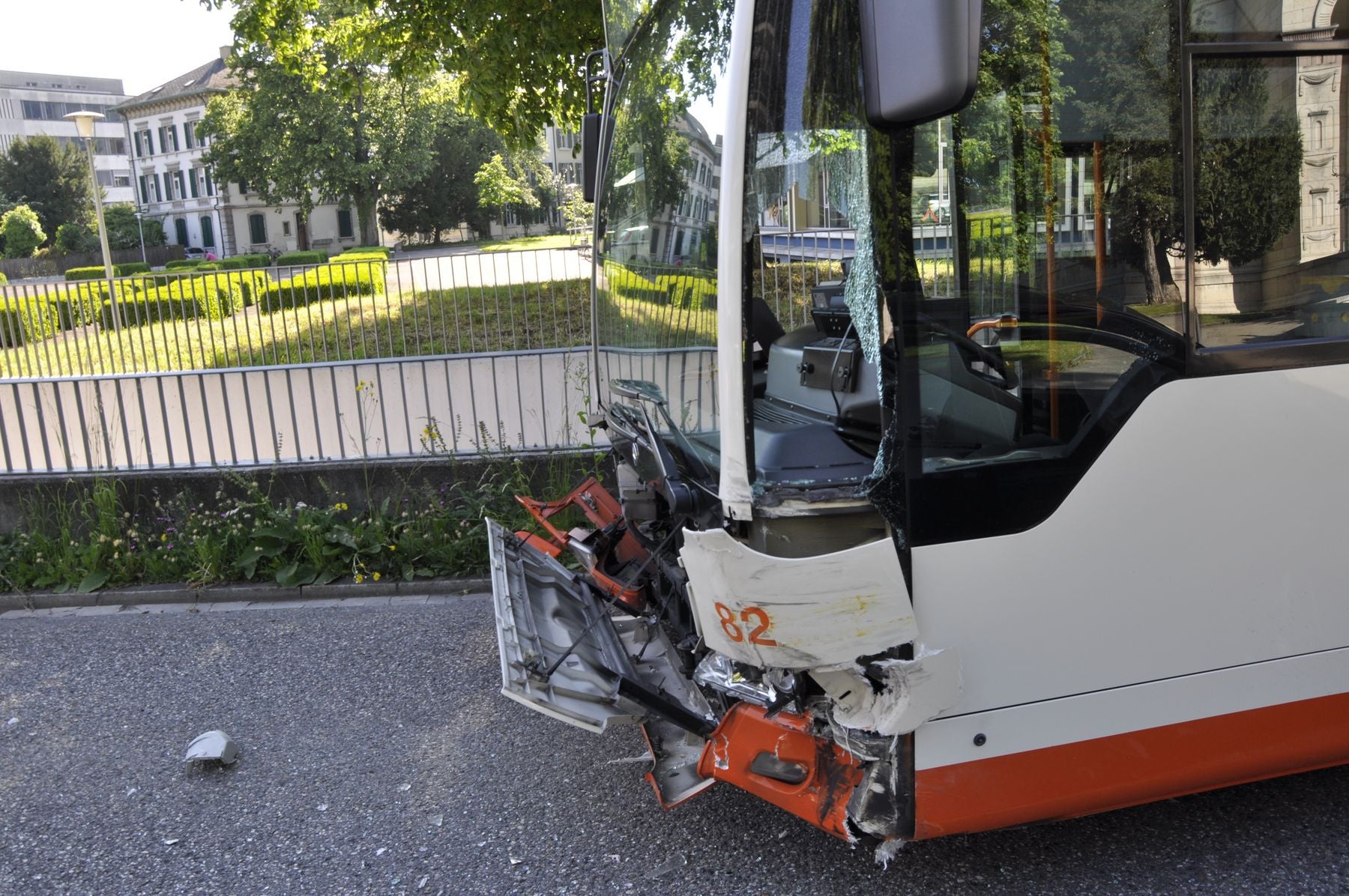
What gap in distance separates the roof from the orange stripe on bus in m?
77.6

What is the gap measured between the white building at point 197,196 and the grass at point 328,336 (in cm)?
6460

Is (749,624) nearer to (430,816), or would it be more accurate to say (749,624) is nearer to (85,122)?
(430,816)

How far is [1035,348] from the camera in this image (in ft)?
8.50

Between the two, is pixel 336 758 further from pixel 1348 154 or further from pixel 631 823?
pixel 1348 154

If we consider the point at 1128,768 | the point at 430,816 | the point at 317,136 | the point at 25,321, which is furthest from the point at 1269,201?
the point at 317,136

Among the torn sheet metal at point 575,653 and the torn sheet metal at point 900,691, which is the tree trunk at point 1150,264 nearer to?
the torn sheet metal at point 900,691

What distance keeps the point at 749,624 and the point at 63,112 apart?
431 ft

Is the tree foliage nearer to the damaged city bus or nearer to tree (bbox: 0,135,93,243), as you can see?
tree (bbox: 0,135,93,243)

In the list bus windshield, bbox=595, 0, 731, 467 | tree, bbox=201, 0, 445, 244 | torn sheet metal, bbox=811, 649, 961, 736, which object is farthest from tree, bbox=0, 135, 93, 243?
torn sheet metal, bbox=811, 649, 961, 736

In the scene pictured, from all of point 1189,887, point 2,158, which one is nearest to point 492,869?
point 1189,887

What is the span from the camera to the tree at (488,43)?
8211mm

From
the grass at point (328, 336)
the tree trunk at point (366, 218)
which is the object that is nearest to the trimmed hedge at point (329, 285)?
the grass at point (328, 336)

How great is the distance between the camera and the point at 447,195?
62594mm

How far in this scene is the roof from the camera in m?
73.8
